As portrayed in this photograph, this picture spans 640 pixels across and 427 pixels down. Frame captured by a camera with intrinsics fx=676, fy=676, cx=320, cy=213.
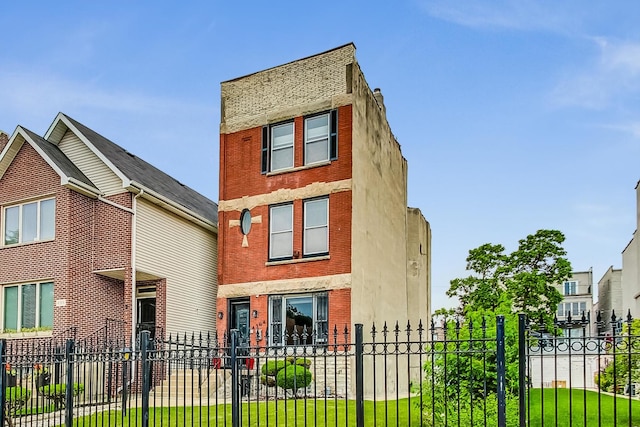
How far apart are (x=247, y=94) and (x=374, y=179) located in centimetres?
526

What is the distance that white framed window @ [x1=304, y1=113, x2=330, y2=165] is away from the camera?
21.6 metres

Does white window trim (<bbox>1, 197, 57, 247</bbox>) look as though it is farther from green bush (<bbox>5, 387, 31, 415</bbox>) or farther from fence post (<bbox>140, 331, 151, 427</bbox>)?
fence post (<bbox>140, 331, 151, 427</bbox>)

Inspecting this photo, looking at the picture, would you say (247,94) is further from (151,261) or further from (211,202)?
(211,202)

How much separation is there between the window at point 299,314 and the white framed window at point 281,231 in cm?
142

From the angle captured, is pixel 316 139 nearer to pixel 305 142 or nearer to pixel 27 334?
pixel 305 142

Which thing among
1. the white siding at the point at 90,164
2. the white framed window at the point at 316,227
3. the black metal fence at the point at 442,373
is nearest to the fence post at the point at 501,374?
the black metal fence at the point at 442,373

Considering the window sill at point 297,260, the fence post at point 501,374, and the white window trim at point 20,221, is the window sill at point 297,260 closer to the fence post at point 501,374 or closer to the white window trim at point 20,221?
the white window trim at point 20,221

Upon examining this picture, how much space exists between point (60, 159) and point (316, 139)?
8.57 metres

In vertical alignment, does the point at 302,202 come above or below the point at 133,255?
above

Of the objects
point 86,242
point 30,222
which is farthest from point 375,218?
point 30,222

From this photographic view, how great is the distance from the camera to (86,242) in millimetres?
21906

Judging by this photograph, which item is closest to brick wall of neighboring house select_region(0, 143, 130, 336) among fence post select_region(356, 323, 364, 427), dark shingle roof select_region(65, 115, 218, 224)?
dark shingle roof select_region(65, 115, 218, 224)

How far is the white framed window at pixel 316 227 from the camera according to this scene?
21141 millimetres

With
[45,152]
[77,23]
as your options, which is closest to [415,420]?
[77,23]
